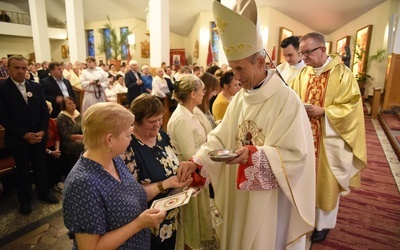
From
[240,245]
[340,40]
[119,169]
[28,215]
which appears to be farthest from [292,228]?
[340,40]

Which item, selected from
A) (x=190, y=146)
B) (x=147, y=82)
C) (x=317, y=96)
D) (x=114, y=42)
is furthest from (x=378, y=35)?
(x=114, y=42)

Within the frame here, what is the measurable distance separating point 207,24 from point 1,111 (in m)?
12.7

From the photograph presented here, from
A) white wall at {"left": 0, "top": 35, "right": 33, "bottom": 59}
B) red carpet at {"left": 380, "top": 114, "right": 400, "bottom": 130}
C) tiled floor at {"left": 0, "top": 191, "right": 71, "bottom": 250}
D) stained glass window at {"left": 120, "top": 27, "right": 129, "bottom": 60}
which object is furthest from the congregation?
white wall at {"left": 0, "top": 35, "right": 33, "bottom": 59}

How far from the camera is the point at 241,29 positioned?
4.82 ft

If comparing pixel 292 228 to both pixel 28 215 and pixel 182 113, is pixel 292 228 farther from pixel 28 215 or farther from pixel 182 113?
pixel 28 215

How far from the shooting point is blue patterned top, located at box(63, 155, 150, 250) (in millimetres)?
1109

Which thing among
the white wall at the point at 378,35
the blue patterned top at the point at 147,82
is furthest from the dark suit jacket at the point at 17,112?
the white wall at the point at 378,35

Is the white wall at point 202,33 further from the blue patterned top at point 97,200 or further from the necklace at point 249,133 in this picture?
the blue patterned top at point 97,200

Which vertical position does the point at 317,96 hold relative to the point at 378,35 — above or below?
below

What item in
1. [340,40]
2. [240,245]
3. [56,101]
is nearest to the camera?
[240,245]

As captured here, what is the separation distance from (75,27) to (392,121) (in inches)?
510

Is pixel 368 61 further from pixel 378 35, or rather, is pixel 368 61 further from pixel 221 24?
pixel 221 24

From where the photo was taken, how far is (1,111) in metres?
2.97

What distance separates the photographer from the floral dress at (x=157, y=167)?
166 centimetres
